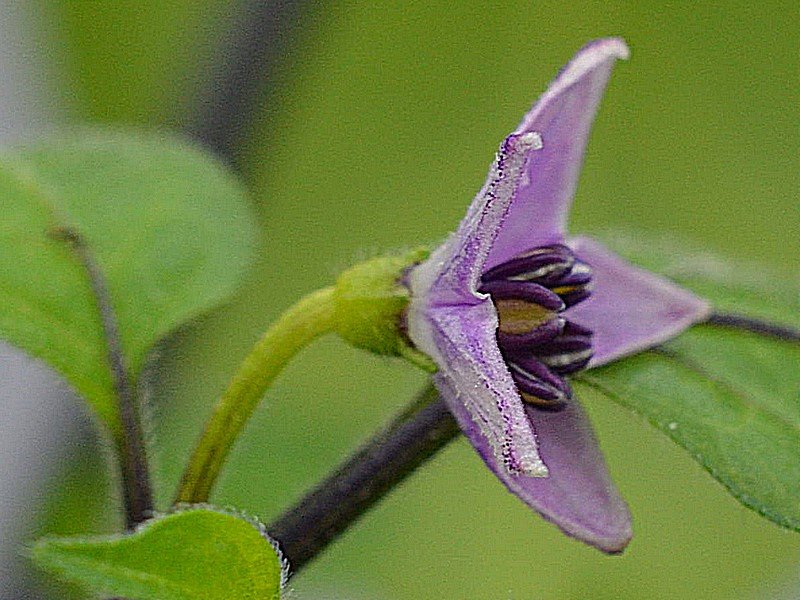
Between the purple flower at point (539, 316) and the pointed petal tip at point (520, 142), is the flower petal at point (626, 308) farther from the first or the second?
the pointed petal tip at point (520, 142)

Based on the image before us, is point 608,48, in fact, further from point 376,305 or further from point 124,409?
point 124,409

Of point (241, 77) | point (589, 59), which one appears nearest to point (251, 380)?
point (589, 59)

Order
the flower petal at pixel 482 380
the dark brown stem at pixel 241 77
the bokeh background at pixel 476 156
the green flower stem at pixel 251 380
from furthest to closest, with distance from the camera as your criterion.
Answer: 1. the bokeh background at pixel 476 156
2. the dark brown stem at pixel 241 77
3. the green flower stem at pixel 251 380
4. the flower petal at pixel 482 380

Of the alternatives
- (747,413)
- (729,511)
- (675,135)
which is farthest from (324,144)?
(747,413)

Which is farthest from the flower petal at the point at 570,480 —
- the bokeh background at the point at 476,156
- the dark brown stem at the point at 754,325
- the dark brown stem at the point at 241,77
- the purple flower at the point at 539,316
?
the bokeh background at the point at 476,156

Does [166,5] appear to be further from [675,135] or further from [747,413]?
[747,413]

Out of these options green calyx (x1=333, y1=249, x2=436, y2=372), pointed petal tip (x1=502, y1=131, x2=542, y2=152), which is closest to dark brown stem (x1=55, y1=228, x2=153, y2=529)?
green calyx (x1=333, y1=249, x2=436, y2=372)
